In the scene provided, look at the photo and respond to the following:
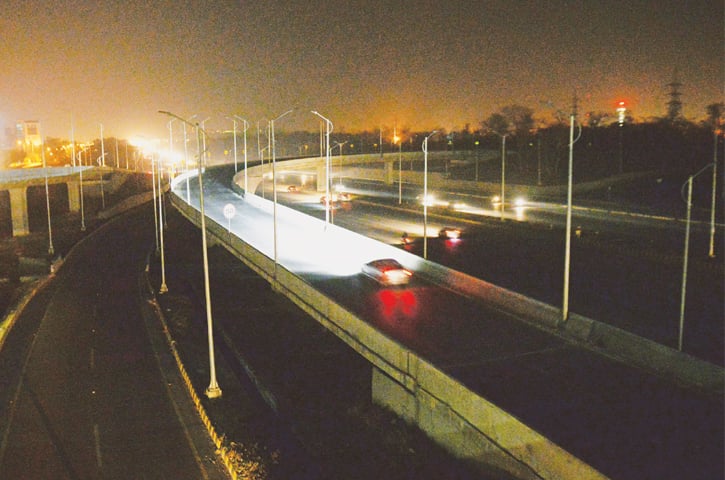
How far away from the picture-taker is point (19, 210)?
6812 cm

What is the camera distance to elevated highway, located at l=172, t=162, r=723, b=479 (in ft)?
44.8

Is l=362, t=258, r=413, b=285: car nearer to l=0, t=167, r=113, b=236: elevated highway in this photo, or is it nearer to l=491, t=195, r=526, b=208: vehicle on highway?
l=491, t=195, r=526, b=208: vehicle on highway

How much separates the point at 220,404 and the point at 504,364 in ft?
29.7

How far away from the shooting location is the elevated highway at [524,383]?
1366 cm

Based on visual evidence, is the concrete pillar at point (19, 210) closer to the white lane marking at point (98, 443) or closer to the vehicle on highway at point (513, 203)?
the vehicle on highway at point (513, 203)

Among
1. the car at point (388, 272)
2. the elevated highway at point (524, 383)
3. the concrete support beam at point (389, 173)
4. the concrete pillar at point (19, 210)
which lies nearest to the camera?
the elevated highway at point (524, 383)

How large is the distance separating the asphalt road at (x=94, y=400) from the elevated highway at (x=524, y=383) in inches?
230

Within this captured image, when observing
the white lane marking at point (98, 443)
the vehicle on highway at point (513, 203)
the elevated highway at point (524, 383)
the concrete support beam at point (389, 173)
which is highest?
the concrete support beam at point (389, 173)

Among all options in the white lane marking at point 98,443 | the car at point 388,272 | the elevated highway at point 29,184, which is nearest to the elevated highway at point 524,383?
the car at point 388,272

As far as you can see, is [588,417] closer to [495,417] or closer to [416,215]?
[495,417]

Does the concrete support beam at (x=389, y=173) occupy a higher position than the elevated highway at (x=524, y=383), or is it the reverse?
the concrete support beam at (x=389, y=173)

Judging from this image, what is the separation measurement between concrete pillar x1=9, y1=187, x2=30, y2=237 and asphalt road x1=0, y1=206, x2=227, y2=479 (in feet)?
125

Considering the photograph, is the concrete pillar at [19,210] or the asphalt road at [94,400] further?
the concrete pillar at [19,210]

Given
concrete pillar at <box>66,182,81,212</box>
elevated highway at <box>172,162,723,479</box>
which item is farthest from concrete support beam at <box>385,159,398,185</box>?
elevated highway at <box>172,162,723,479</box>
